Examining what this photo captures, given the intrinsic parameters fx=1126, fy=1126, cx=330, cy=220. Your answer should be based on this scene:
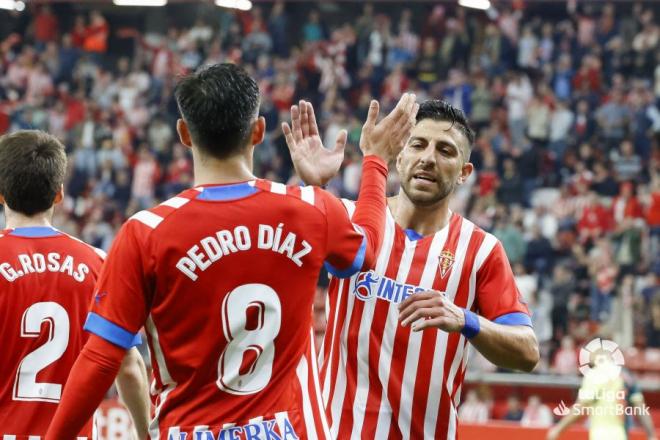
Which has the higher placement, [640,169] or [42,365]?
[640,169]

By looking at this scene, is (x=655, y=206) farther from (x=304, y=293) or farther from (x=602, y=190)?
(x=304, y=293)

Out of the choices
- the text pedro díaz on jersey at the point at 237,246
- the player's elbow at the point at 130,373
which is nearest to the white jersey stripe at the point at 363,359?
the player's elbow at the point at 130,373

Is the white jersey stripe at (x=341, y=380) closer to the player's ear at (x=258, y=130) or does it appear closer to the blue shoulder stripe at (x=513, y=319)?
the blue shoulder stripe at (x=513, y=319)

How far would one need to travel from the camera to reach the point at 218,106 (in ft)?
11.3

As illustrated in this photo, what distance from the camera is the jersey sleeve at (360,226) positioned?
354cm

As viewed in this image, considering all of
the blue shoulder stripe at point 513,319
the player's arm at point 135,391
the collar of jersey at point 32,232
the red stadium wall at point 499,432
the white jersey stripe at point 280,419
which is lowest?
the red stadium wall at point 499,432

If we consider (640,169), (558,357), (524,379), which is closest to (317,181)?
(524,379)

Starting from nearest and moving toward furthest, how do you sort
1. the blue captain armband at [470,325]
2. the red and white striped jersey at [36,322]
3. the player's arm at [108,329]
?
the player's arm at [108,329]
the blue captain armband at [470,325]
the red and white striped jersey at [36,322]

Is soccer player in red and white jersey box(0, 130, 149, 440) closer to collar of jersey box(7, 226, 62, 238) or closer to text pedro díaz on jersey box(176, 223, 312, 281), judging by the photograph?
collar of jersey box(7, 226, 62, 238)

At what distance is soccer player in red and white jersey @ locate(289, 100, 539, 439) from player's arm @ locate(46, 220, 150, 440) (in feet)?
5.17

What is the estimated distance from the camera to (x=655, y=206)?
16.4 metres

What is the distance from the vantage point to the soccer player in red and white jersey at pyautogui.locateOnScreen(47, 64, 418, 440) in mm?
3326

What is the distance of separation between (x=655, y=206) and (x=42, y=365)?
13.4 meters

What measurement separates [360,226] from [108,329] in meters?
0.89
